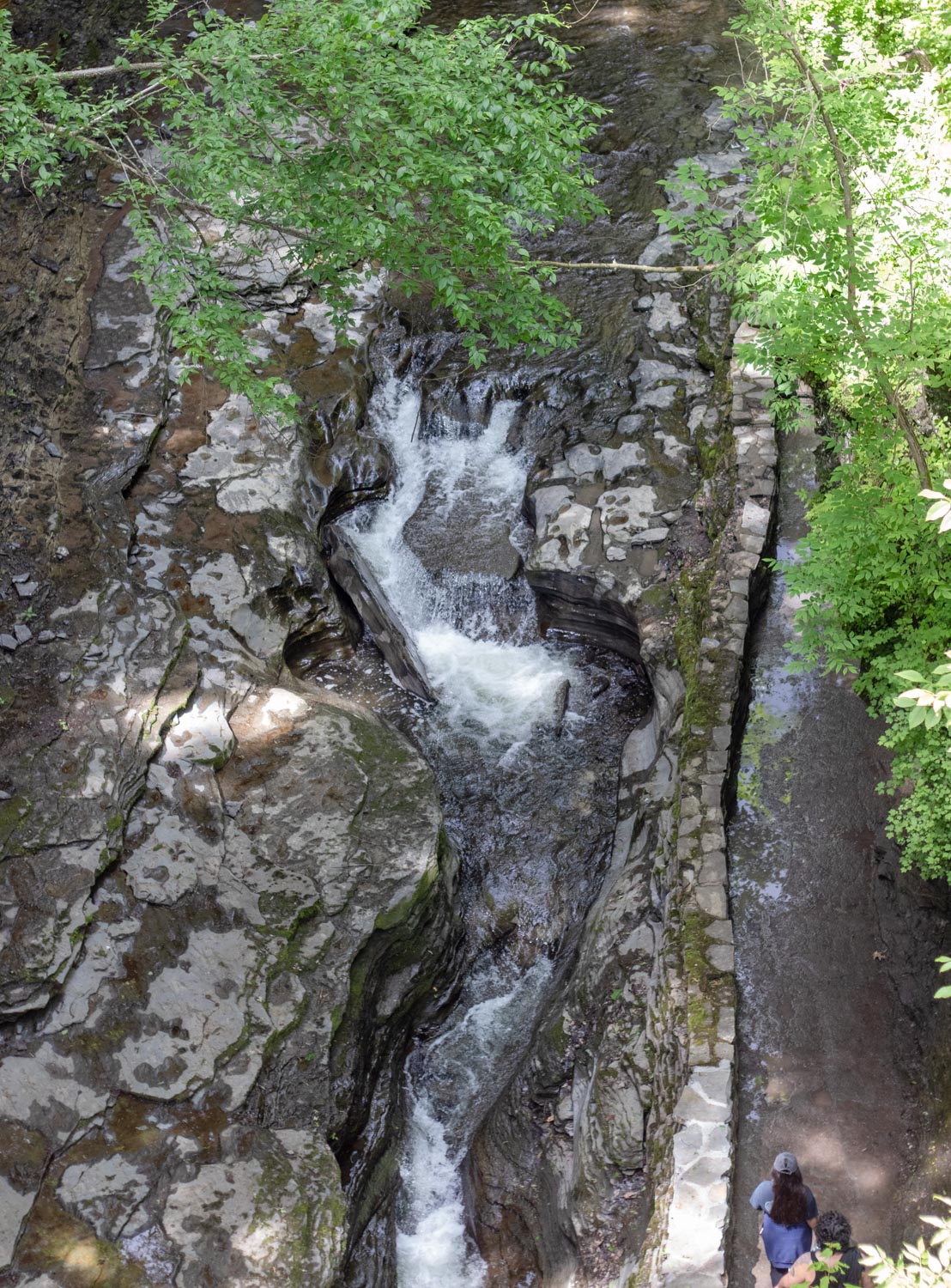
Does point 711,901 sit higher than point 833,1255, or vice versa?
point 711,901

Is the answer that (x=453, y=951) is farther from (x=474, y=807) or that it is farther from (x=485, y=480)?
(x=485, y=480)

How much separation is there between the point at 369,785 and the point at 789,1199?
4052mm

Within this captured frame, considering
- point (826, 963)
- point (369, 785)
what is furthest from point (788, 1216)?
point (369, 785)

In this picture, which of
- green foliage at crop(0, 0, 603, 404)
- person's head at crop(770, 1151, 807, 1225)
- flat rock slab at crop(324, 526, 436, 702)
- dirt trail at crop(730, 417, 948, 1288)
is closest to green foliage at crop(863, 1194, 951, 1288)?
person's head at crop(770, 1151, 807, 1225)

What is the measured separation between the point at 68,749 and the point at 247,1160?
3.05m

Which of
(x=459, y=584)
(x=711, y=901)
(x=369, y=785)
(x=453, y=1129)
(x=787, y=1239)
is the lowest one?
(x=787, y=1239)

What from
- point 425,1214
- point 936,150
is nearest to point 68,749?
point 425,1214

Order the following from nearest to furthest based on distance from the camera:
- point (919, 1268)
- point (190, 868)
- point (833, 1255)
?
1. point (919, 1268)
2. point (833, 1255)
3. point (190, 868)

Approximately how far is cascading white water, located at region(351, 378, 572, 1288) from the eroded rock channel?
1.2 inches

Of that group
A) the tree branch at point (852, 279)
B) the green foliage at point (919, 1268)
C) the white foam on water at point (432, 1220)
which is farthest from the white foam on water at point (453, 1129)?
the tree branch at point (852, 279)

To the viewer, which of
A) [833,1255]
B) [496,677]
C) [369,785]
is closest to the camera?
[833,1255]

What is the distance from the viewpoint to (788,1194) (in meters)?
4.79

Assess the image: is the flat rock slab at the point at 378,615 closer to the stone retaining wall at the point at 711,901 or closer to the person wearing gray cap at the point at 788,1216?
the stone retaining wall at the point at 711,901

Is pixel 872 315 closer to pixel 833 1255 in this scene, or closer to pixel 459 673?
pixel 833 1255
